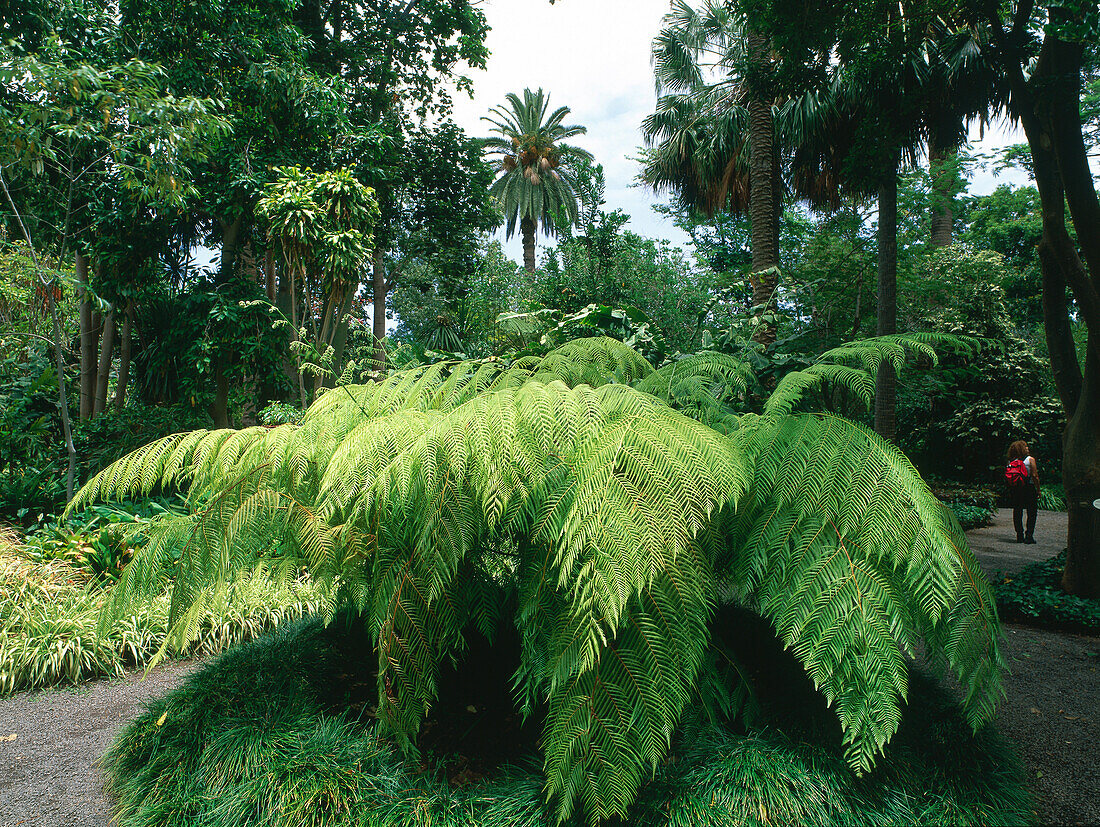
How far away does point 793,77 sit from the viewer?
5.27 m

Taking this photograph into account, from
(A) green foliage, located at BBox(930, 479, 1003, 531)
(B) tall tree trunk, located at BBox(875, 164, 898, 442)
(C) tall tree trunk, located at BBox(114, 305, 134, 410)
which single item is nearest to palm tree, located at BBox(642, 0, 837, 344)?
(B) tall tree trunk, located at BBox(875, 164, 898, 442)

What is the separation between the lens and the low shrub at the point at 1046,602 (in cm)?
455

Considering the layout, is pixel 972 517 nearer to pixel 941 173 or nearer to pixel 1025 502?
pixel 1025 502

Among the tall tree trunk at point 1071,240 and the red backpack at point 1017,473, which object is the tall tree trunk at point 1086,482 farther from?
the red backpack at point 1017,473

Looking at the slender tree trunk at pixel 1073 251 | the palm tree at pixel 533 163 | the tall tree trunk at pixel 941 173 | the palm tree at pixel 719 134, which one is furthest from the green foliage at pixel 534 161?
the slender tree trunk at pixel 1073 251

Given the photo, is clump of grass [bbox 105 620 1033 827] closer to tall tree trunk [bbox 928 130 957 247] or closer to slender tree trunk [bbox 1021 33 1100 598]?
slender tree trunk [bbox 1021 33 1100 598]

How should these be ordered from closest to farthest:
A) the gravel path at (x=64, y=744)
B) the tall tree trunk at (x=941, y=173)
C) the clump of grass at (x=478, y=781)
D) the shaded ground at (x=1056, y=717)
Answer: the clump of grass at (x=478, y=781) < the shaded ground at (x=1056, y=717) < the gravel path at (x=64, y=744) < the tall tree trunk at (x=941, y=173)

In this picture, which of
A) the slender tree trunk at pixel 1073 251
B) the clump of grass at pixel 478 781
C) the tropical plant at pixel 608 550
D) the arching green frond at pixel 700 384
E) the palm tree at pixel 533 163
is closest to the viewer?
the tropical plant at pixel 608 550

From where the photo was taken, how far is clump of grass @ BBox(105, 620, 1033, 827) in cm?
211

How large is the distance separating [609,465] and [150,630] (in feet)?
13.5

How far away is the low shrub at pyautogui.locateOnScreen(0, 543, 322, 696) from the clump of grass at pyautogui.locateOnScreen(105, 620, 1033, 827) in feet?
3.39

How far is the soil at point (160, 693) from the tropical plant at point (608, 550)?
791 millimetres

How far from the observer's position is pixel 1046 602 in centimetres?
476

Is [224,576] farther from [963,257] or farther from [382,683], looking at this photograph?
[963,257]
